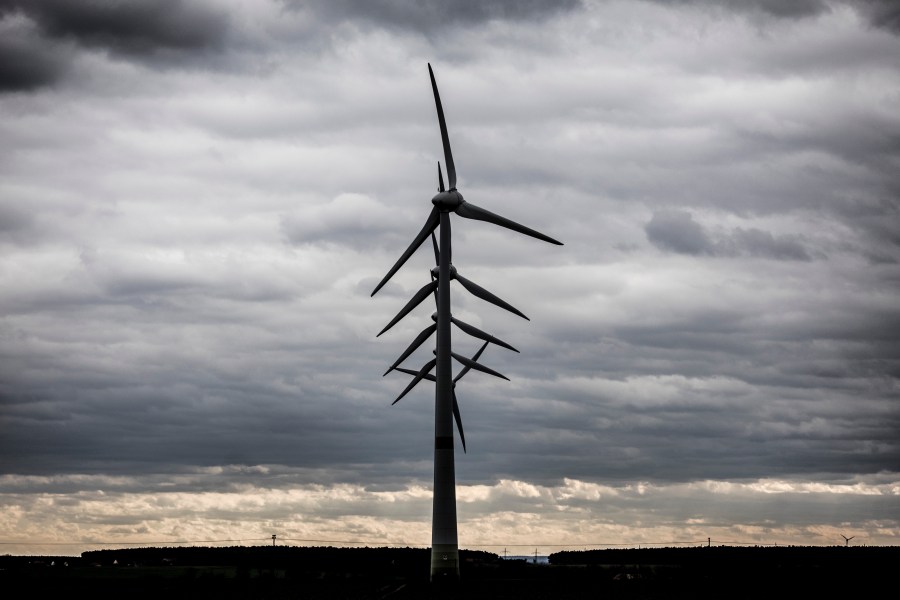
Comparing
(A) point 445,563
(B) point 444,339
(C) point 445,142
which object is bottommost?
(A) point 445,563

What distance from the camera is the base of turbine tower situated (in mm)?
100500

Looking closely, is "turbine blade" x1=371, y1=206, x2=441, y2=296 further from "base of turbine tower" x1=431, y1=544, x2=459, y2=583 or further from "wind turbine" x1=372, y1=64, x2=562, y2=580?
"base of turbine tower" x1=431, y1=544, x2=459, y2=583

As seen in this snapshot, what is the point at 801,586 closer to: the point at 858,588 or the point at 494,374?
the point at 858,588

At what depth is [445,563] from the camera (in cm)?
10081

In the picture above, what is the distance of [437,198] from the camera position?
105 metres

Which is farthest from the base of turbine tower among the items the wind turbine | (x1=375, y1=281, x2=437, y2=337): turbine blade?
(x1=375, y1=281, x2=437, y2=337): turbine blade

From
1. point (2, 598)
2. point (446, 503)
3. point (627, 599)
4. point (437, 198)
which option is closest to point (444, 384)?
point (446, 503)

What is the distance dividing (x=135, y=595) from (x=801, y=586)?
61526mm

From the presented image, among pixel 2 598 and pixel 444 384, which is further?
pixel 444 384

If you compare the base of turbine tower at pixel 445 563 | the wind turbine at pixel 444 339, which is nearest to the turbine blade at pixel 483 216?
the wind turbine at pixel 444 339

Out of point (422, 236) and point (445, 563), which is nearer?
point (445, 563)

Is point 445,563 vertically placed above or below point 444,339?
below

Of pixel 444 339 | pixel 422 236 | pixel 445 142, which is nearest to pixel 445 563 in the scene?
pixel 444 339

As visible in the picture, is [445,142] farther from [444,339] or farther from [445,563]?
[445,563]
